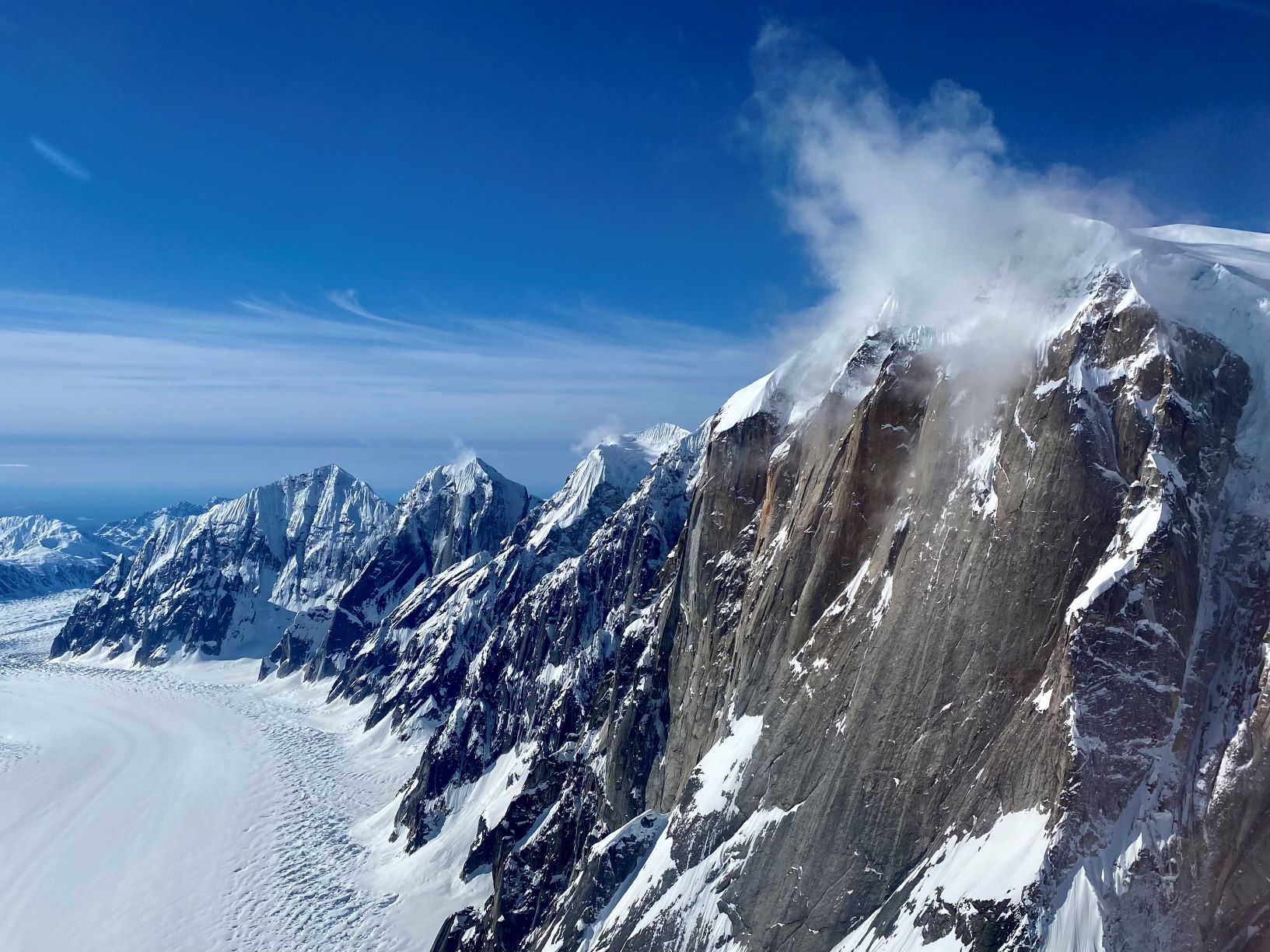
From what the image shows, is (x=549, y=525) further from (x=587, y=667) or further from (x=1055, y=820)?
(x=1055, y=820)

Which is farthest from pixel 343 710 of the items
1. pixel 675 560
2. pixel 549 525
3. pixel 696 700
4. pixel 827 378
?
pixel 827 378

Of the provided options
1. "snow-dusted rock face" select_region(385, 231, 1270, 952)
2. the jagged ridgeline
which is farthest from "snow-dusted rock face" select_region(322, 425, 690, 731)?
"snow-dusted rock face" select_region(385, 231, 1270, 952)

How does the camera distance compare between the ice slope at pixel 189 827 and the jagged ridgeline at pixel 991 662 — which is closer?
the jagged ridgeline at pixel 991 662

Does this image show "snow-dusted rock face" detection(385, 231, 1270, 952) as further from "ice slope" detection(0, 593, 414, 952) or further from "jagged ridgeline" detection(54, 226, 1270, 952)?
"ice slope" detection(0, 593, 414, 952)

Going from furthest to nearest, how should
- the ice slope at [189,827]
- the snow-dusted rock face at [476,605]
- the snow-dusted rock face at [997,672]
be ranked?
the snow-dusted rock face at [476,605] → the ice slope at [189,827] → the snow-dusted rock face at [997,672]

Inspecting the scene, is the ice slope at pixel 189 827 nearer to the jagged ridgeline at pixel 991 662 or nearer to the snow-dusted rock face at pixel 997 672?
the jagged ridgeline at pixel 991 662

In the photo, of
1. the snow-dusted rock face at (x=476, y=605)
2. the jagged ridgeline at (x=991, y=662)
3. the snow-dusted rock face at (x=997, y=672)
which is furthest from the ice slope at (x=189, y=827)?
the snow-dusted rock face at (x=997, y=672)

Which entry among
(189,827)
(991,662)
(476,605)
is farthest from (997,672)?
(476,605)

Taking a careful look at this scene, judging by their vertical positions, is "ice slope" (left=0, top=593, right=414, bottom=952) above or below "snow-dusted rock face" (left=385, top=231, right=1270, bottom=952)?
below

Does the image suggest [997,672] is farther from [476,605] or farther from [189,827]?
[476,605]
